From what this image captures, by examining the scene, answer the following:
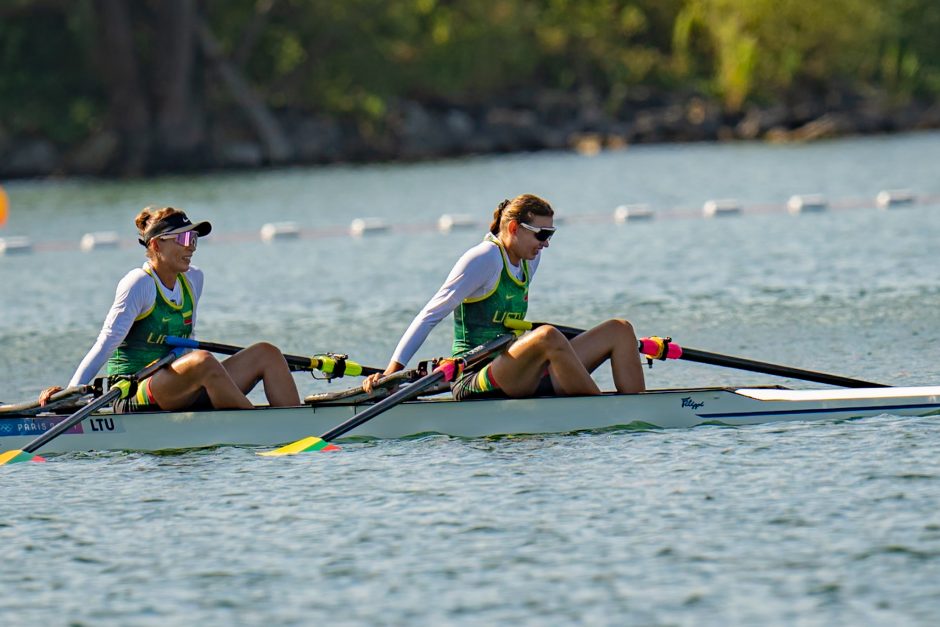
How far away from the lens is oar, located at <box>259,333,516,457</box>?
39.2ft

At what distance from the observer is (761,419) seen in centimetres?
1240

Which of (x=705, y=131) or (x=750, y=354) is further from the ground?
(x=705, y=131)

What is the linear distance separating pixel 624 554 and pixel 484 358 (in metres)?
2.87

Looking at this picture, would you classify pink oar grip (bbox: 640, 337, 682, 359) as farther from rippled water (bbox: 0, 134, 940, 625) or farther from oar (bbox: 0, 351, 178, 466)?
oar (bbox: 0, 351, 178, 466)

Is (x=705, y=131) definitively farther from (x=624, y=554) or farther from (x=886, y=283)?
(x=624, y=554)

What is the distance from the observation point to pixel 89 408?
12031 millimetres

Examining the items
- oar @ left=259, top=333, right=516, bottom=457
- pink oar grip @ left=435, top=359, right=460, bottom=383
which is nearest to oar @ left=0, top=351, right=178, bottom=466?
oar @ left=259, top=333, right=516, bottom=457

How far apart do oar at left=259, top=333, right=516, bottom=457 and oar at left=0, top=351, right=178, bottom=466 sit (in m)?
0.94

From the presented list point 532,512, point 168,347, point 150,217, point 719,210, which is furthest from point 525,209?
point 719,210

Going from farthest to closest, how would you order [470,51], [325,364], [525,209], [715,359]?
[470,51] → [715,359] → [325,364] → [525,209]

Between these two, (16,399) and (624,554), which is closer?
(624,554)

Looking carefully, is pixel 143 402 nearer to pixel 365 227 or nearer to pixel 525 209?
pixel 525 209

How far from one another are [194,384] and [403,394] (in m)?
1.43

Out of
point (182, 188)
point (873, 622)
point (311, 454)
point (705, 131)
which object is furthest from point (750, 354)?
point (705, 131)
